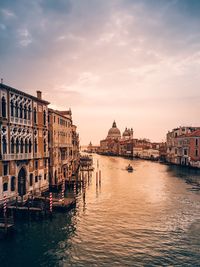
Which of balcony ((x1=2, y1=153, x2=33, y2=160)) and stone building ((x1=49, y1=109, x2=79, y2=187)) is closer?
balcony ((x1=2, y1=153, x2=33, y2=160))

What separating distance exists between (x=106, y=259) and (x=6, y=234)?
8.19 metres

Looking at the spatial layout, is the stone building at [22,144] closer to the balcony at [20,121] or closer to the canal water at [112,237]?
the balcony at [20,121]

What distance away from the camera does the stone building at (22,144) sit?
2603 centimetres

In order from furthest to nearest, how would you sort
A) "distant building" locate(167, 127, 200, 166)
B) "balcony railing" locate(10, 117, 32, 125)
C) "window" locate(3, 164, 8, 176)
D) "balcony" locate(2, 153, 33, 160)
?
1. "distant building" locate(167, 127, 200, 166)
2. "balcony railing" locate(10, 117, 32, 125)
3. "window" locate(3, 164, 8, 176)
4. "balcony" locate(2, 153, 33, 160)

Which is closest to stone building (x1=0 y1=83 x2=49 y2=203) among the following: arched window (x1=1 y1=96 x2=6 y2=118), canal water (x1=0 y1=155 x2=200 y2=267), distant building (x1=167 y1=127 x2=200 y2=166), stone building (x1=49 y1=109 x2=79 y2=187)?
arched window (x1=1 y1=96 x2=6 y2=118)

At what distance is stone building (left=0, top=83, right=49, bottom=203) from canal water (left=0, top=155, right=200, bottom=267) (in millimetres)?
5892

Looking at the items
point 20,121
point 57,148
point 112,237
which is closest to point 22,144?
point 20,121

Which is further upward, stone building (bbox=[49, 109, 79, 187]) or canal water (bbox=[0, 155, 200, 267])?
stone building (bbox=[49, 109, 79, 187])

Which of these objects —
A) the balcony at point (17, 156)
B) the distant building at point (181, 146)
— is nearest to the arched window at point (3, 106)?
the balcony at point (17, 156)

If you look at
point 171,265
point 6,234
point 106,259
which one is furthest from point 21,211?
point 171,265

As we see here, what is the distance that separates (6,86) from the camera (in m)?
26.0

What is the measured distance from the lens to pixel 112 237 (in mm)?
21406

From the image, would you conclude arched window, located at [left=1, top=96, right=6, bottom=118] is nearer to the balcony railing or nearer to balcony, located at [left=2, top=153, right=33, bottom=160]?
the balcony railing

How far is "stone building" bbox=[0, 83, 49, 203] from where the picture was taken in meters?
26.0
